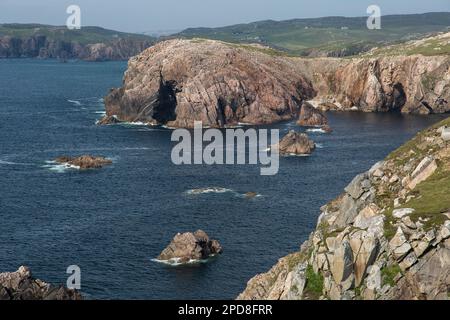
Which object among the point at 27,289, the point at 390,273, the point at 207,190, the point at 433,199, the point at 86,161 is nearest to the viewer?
the point at 390,273

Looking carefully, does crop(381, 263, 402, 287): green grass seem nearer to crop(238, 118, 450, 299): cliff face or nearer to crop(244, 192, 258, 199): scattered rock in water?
crop(238, 118, 450, 299): cliff face

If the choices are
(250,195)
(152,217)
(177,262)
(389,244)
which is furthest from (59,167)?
(389,244)

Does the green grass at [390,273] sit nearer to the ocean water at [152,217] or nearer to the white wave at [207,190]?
the ocean water at [152,217]

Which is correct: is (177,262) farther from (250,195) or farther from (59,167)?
(59,167)
